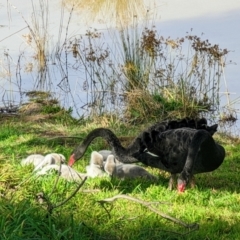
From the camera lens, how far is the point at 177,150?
5.84 metres

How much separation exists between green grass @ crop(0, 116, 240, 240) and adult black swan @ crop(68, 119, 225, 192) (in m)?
0.21

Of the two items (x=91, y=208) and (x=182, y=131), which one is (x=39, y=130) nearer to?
(x=182, y=131)

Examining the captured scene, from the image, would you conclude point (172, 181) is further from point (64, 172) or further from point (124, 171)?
point (64, 172)

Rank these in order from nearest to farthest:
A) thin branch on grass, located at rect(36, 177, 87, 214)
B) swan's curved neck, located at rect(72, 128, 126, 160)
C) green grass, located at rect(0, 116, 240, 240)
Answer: green grass, located at rect(0, 116, 240, 240)
thin branch on grass, located at rect(36, 177, 87, 214)
swan's curved neck, located at rect(72, 128, 126, 160)

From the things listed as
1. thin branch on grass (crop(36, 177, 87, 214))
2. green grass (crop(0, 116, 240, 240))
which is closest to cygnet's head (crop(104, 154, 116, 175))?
green grass (crop(0, 116, 240, 240))

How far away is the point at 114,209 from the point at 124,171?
1412mm

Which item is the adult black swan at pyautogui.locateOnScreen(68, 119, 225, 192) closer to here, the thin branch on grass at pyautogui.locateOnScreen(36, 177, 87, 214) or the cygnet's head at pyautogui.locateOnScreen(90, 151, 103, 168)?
the cygnet's head at pyautogui.locateOnScreen(90, 151, 103, 168)

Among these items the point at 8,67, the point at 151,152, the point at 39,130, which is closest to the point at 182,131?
the point at 151,152

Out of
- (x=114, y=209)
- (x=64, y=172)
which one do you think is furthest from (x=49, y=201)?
(x=64, y=172)

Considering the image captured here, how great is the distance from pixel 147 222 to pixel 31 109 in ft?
25.3

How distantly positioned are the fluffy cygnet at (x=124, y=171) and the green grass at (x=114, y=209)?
18cm

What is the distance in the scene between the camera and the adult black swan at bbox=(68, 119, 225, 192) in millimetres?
5645

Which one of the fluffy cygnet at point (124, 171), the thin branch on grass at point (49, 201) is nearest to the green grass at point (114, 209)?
the thin branch on grass at point (49, 201)

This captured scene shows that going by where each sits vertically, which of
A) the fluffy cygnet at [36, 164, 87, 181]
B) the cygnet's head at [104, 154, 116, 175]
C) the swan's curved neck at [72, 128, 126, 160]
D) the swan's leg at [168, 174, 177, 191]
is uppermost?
the swan's curved neck at [72, 128, 126, 160]
